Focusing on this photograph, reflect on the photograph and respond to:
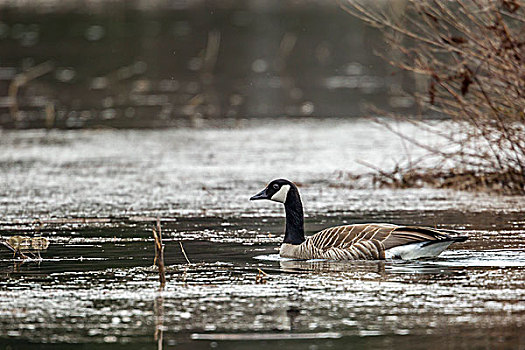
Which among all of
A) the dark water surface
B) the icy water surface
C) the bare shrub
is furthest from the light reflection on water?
the dark water surface

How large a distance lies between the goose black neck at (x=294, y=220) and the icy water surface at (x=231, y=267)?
22cm

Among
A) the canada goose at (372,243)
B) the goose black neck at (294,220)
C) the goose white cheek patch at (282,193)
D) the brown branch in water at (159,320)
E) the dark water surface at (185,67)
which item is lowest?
the brown branch in water at (159,320)

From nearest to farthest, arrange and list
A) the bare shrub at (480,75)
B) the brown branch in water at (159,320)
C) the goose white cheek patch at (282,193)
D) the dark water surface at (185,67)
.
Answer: the brown branch in water at (159,320) → the goose white cheek patch at (282,193) → the bare shrub at (480,75) → the dark water surface at (185,67)

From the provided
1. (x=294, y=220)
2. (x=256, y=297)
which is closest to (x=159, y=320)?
(x=256, y=297)

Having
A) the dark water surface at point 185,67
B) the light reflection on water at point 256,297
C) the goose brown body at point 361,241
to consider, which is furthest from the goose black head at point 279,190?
the dark water surface at point 185,67

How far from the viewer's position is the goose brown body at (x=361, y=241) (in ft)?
31.1

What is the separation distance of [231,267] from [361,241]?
1112mm

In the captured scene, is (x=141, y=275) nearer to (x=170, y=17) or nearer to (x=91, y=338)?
(x=91, y=338)

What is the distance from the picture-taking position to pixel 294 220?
1032 centimetres

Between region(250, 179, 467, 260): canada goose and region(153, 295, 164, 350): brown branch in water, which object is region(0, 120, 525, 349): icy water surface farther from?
region(250, 179, 467, 260): canada goose

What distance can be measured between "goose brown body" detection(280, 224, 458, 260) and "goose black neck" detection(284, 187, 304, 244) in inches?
13.7

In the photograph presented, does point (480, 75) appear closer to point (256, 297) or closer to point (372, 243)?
point (372, 243)

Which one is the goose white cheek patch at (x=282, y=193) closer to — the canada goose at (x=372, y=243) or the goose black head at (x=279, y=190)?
the goose black head at (x=279, y=190)

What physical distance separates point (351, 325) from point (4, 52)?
28.5m
